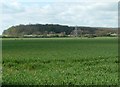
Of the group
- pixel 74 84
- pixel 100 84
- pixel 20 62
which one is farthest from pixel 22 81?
pixel 20 62

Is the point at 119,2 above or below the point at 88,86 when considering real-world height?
above

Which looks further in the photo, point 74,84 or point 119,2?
point 119,2

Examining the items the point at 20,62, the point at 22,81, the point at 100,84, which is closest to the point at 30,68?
the point at 20,62

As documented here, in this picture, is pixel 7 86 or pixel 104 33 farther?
pixel 104 33

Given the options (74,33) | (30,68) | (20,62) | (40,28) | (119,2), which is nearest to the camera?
(119,2)

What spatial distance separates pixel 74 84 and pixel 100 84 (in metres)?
1.24

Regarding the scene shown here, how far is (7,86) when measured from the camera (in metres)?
14.0

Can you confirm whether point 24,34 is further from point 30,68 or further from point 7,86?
point 7,86

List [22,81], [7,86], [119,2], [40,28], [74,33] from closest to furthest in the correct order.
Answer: [7,86] → [22,81] → [119,2] → [40,28] → [74,33]

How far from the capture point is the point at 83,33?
15888 centimetres

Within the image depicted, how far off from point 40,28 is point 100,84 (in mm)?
128497

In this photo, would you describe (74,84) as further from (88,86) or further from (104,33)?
(104,33)

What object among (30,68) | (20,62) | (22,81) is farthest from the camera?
(20,62)

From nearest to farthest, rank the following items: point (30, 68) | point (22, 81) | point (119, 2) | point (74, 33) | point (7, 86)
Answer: point (7, 86) → point (22, 81) → point (119, 2) → point (30, 68) → point (74, 33)
